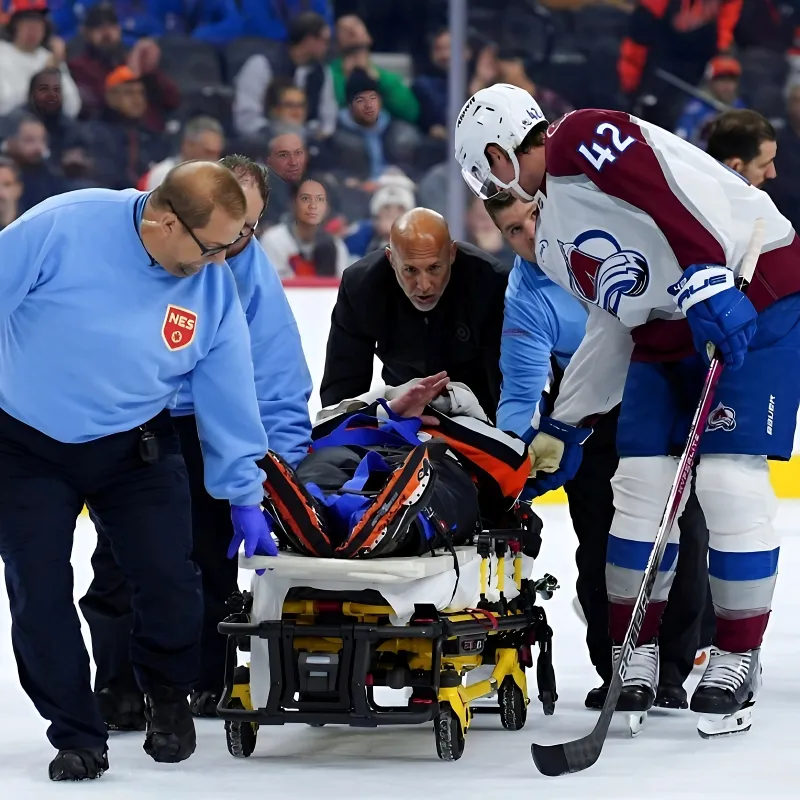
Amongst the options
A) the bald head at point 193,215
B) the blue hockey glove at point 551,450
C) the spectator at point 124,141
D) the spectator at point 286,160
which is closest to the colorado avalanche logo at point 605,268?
the blue hockey glove at point 551,450

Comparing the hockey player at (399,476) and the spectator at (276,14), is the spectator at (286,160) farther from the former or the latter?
the hockey player at (399,476)

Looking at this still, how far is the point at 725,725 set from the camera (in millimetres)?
3180

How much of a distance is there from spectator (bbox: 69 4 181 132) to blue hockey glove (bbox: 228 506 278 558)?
422 cm

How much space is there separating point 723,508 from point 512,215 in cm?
78

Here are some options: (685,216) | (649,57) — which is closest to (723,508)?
(685,216)

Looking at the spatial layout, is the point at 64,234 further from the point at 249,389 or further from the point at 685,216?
the point at 685,216

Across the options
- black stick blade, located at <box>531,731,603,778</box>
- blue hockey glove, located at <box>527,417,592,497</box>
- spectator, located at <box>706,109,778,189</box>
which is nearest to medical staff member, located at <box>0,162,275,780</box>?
black stick blade, located at <box>531,731,603,778</box>

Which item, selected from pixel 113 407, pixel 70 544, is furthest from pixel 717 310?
pixel 70 544

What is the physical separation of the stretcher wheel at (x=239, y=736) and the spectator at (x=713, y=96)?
445 centimetres

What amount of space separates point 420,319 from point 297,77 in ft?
11.9

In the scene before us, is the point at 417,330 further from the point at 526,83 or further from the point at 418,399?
the point at 526,83

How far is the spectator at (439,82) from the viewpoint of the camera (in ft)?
22.9

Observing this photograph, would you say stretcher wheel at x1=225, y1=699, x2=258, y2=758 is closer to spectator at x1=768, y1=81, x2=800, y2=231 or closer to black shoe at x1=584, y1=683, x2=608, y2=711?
black shoe at x1=584, y1=683, x2=608, y2=711

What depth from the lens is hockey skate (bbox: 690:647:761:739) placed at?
313 centimetres
